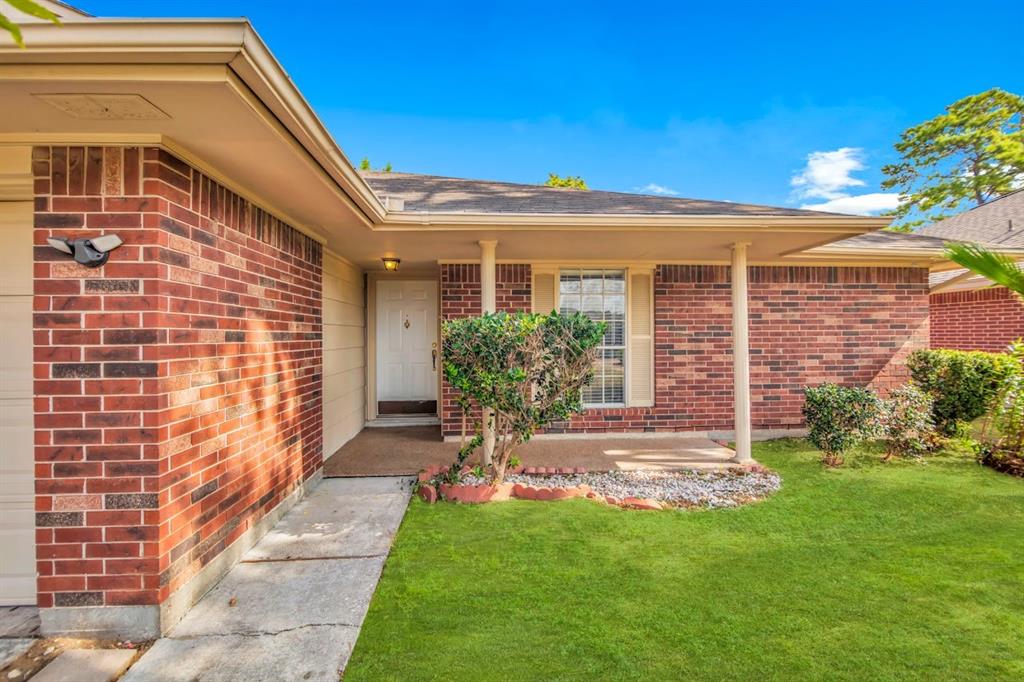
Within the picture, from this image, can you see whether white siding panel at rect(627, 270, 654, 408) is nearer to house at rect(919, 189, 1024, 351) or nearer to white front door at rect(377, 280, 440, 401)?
white front door at rect(377, 280, 440, 401)

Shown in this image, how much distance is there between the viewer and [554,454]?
5.64m

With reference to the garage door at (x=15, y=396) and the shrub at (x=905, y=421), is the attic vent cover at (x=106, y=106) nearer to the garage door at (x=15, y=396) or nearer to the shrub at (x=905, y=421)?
the garage door at (x=15, y=396)

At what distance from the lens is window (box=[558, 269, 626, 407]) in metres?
6.48

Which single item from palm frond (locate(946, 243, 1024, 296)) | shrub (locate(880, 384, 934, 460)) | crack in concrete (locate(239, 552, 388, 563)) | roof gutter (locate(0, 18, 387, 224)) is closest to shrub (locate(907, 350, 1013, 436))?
shrub (locate(880, 384, 934, 460))

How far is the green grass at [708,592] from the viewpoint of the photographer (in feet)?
6.93

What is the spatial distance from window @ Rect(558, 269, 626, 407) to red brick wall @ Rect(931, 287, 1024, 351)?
6.45m

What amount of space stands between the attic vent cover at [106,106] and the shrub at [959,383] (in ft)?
25.4

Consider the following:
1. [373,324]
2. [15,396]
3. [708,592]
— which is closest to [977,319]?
[708,592]

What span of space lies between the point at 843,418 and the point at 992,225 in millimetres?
8949

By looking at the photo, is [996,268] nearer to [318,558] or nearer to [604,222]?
[604,222]

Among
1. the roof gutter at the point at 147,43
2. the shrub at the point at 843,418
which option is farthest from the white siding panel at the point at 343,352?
the shrub at the point at 843,418

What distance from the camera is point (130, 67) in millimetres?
1824

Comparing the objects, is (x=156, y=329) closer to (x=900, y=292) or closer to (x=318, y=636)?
(x=318, y=636)

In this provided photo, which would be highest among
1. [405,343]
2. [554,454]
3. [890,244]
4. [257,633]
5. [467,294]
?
[890,244]
